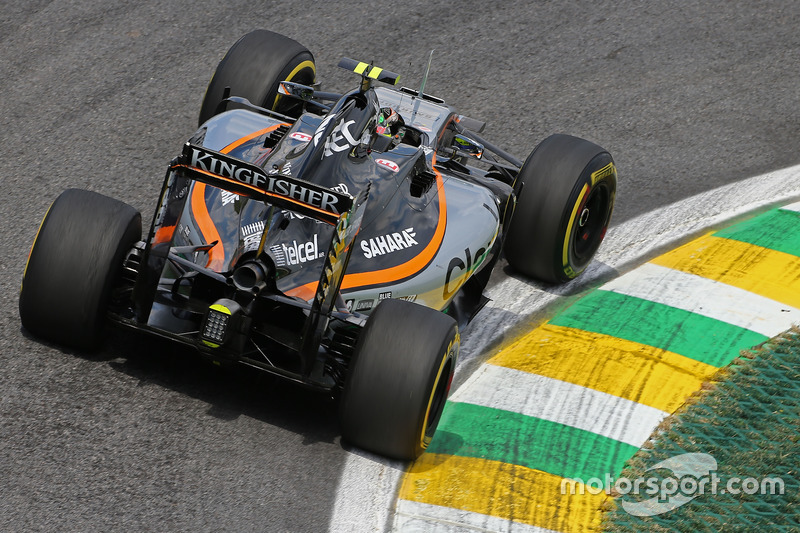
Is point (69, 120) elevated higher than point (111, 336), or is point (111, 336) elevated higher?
point (69, 120)

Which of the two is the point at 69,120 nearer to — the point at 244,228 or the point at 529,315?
the point at 244,228

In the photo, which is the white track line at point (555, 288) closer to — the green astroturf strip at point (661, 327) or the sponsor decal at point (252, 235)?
the green astroturf strip at point (661, 327)

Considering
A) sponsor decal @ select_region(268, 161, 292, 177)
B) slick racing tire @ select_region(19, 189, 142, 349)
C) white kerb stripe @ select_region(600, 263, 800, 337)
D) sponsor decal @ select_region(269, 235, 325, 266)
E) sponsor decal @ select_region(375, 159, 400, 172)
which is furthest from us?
white kerb stripe @ select_region(600, 263, 800, 337)

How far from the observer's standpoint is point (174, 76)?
32.1 feet

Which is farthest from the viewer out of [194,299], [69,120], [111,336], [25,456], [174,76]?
[174,76]

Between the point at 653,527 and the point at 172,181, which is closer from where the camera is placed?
the point at 653,527

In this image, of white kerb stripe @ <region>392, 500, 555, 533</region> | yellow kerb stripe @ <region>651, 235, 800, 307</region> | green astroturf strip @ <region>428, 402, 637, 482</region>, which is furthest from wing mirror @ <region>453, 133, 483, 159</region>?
white kerb stripe @ <region>392, 500, 555, 533</region>

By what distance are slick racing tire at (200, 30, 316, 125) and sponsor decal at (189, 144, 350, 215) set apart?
8.62 feet

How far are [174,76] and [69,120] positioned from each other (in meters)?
1.23

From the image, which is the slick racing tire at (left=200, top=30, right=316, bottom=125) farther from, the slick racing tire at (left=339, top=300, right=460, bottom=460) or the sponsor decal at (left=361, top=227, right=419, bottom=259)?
the slick racing tire at (left=339, top=300, right=460, bottom=460)

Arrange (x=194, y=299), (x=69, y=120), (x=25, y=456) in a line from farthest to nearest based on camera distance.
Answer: (x=69, y=120) → (x=194, y=299) → (x=25, y=456)

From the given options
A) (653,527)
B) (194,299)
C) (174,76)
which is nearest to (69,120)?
(174,76)

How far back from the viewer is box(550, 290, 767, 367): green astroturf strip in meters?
7.07

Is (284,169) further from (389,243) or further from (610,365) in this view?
(610,365)
